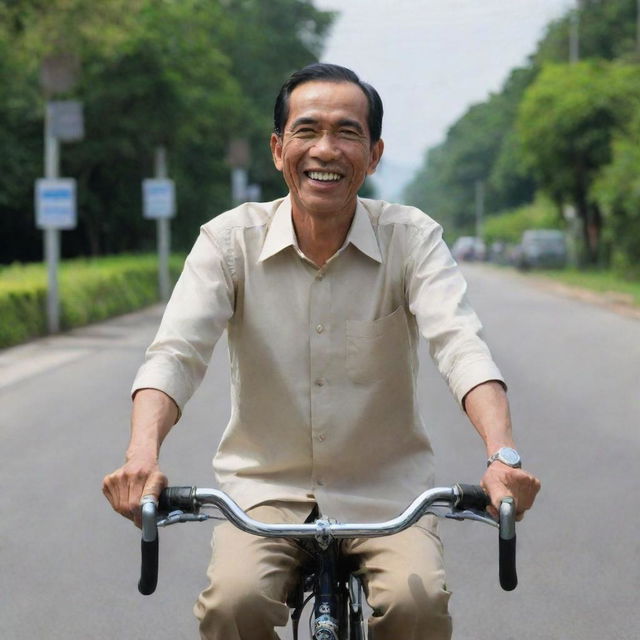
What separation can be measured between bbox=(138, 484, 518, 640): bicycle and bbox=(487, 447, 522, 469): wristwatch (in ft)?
0.24

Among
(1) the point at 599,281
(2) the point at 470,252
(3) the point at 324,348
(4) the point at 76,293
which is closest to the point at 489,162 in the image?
(2) the point at 470,252

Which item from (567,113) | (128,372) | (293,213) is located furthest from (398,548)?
(567,113)

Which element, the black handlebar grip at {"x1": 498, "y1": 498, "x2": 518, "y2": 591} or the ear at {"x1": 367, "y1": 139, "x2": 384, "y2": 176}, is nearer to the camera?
the black handlebar grip at {"x1": 498, "y1": 498, "x2": 518, "y2": 591}

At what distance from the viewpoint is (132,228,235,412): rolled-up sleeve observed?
3.03 m

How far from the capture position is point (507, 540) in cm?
249

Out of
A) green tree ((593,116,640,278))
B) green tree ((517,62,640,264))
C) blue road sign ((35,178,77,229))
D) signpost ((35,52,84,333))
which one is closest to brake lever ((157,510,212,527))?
signpost ((35,52,84,333))

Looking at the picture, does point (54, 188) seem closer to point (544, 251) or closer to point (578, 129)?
point (578, 129)

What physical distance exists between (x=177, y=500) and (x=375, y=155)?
1111mm

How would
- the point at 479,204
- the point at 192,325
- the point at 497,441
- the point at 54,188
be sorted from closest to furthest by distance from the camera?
the point at 497,441, the point at 192,325, the point at 54,188, the point at 479,204

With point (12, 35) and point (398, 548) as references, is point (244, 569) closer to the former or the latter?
point (398, 548)

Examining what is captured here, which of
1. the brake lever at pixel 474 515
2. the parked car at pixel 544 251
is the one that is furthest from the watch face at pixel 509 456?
the parked car at pixel 544 251

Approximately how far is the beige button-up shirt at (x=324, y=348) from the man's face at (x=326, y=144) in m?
0.12

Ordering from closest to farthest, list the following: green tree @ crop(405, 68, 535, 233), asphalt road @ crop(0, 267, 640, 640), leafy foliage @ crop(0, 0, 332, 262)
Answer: asphalt road @ crop(0, 267, 640, 640)
leafy foliage @ crop(0, 0, 332, 262)
green tree @ crop(405, 68, 535, 233)

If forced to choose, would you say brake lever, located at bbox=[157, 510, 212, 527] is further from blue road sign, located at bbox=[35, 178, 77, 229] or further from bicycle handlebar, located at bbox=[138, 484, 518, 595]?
blue road sign, located at bbox=[35, 178, 77, 229]
